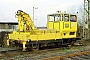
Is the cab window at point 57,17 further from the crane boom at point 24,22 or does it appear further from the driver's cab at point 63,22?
the crane boom at point 24,22

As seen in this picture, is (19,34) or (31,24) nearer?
(19,34)

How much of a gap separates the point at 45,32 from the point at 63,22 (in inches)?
72.7

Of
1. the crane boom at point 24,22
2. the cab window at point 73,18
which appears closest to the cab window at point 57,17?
the cab window at point 73,18

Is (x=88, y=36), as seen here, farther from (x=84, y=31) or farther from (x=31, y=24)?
(x=31, y=24)

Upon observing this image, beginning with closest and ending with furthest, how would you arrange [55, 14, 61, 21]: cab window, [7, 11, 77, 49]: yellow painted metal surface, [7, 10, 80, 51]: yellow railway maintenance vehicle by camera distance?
[7, 10, 80, 51]: yellow railway maintenance vehicle, [7, 11, 77, 49]: yellow painted metal surface, [55, 14, 61, 21]: cab window

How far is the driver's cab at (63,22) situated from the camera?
14516 millimetres

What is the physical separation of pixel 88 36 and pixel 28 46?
30.7 ft

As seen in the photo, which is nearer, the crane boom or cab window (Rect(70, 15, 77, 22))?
the crane boom

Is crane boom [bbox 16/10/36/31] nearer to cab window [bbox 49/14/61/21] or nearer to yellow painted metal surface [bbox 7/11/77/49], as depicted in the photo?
yellow painted metal surface [bbox 7/11/77/49]

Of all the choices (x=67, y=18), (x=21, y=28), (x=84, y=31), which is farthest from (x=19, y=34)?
(x=84, y=31)

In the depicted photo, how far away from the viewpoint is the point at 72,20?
15.3 m

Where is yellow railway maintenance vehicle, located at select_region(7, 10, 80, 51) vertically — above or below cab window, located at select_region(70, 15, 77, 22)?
below

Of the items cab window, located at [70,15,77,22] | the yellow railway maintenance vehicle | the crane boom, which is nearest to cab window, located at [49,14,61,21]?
the yellow railway maintenance vehicle

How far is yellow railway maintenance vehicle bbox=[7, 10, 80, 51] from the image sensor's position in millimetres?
12453
